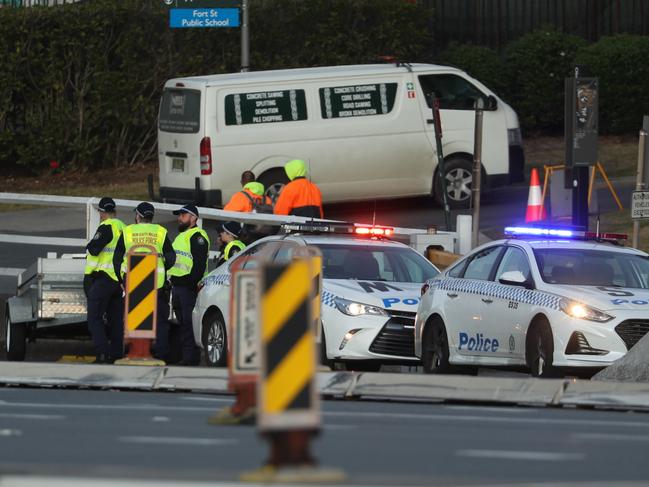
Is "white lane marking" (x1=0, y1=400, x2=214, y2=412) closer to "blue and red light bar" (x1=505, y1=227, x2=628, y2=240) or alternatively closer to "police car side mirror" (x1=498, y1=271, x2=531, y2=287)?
"police car side mirror" (x1=498, y1=271, x2=531, y2=287)

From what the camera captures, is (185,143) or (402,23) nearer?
(185,143)

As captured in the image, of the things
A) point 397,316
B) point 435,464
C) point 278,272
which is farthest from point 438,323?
point 278,272

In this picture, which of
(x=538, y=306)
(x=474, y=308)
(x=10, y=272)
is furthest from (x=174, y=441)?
(x=10, y=272)

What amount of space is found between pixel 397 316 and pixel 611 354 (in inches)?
102

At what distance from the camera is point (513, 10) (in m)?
35.2

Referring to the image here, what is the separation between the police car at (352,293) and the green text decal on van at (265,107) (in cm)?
789

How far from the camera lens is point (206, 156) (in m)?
25.0

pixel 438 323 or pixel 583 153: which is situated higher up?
pixel 583 153

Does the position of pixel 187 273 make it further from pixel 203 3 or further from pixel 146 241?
pixel 203 3

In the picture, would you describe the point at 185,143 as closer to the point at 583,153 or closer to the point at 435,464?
the point at 583,153

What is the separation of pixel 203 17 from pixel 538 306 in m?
15.2

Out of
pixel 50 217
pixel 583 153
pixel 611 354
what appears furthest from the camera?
pixel 50 217

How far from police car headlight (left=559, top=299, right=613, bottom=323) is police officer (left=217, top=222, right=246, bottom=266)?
5.34 meters

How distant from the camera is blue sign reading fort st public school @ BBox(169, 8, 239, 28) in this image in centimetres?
2867
